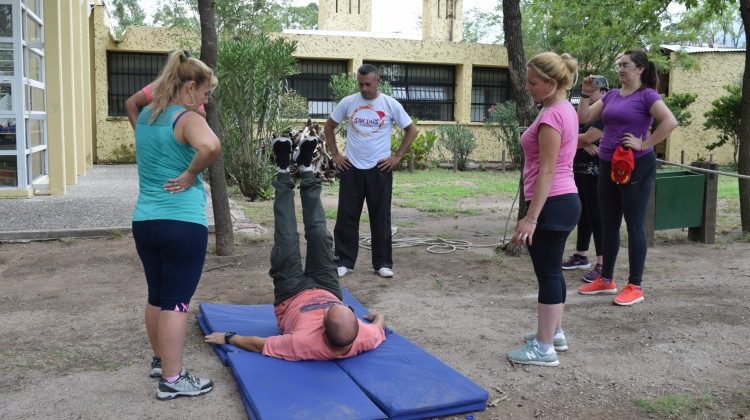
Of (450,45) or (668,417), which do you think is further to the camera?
(450,45)

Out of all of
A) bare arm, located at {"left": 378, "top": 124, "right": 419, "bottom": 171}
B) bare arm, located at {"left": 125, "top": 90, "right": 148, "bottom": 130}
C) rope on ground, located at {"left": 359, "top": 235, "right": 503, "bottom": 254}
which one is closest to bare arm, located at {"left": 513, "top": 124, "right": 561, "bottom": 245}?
bare arm, located at {"left": 125, "top": 90, "right": 148, "bottom": 130}

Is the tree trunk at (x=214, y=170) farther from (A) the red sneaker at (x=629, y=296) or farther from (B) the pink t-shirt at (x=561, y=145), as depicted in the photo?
(A) the red sneaker at (x=629, y=296)

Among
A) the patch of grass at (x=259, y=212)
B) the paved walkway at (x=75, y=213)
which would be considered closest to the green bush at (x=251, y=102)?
the patch of grass at (x=259, y=212)

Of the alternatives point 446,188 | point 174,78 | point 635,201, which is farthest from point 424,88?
point 174,78

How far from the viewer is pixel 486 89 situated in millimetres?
24422

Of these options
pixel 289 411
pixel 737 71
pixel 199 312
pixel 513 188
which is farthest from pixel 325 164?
pixel 737 71

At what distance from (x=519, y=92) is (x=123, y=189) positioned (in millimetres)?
8005

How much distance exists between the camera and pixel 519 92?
7242 millimetres

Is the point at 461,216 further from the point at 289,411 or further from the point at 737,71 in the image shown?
the point at 737,71

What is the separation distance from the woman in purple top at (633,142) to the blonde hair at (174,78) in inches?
135

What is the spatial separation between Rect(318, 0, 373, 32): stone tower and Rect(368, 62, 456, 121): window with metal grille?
4135mm

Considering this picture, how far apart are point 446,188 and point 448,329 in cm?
1052

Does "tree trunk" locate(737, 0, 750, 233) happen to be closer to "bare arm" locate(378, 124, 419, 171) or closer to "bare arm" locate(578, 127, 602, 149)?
"bare arm" locate(578, 127, 602, 149)

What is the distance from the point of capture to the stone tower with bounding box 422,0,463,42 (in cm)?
2697
